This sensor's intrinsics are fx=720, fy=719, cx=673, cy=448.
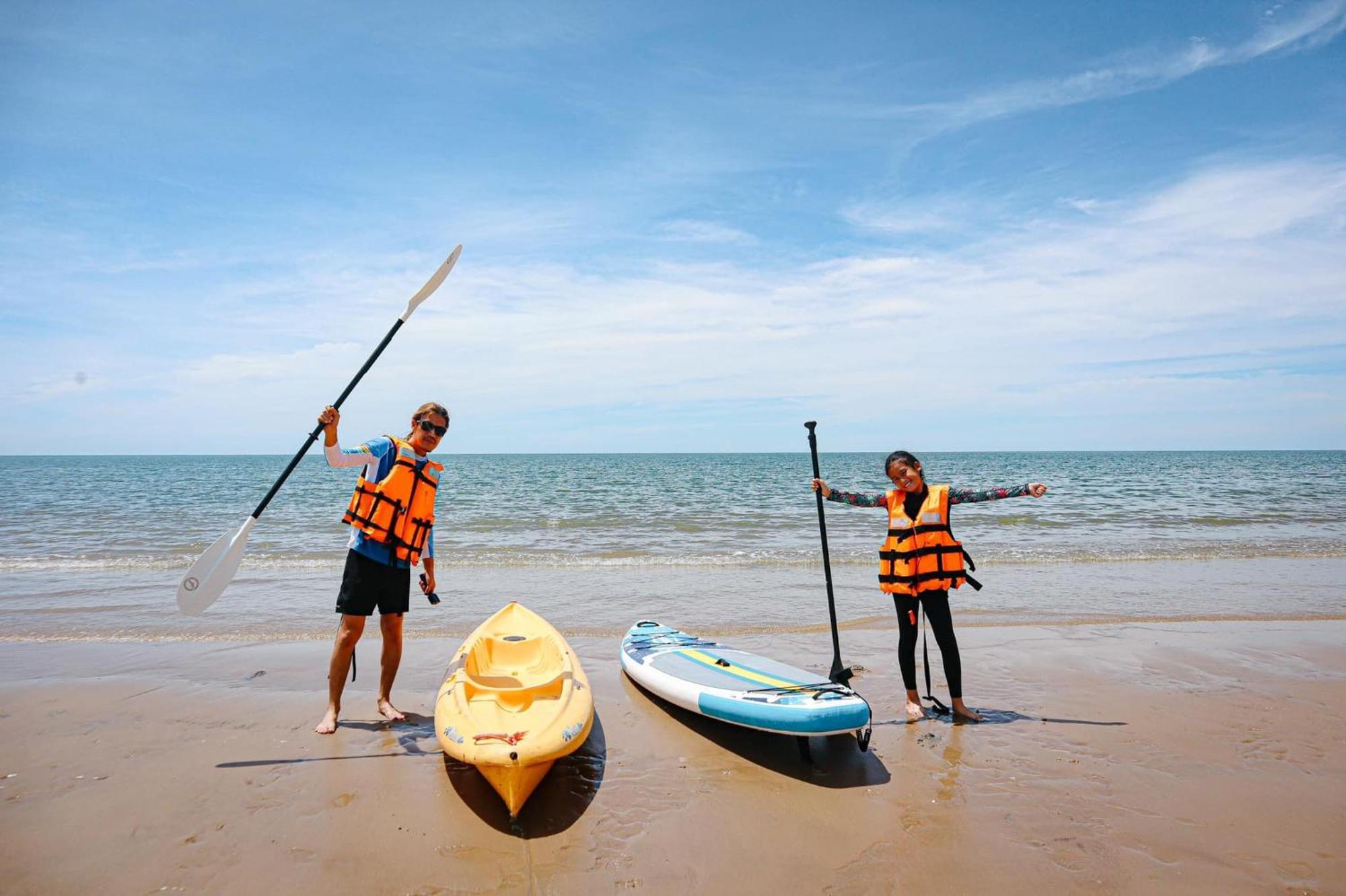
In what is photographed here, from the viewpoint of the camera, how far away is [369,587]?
4.07 meters

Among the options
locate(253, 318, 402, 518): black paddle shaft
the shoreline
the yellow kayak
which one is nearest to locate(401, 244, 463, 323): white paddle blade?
locate(253, 318, 402, 518): black paddle shaft

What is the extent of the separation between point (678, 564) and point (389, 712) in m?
6.88

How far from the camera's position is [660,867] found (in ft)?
9.35

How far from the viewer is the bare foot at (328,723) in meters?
4.19

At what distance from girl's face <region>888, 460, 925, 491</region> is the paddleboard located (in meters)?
1.29

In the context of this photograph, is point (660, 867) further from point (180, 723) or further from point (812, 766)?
point (180, 723)

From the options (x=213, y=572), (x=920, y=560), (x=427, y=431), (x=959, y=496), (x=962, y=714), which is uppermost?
(x=427, y=431)

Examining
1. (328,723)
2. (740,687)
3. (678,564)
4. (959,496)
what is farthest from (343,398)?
(678,564)

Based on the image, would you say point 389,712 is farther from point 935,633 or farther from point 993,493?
point 993,493

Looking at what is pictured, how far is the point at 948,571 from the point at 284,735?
403 centimetres

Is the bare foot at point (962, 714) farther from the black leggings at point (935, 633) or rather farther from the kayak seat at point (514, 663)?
the kayak seat at point (514, 663)

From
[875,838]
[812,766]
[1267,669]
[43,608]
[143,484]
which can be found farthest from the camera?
[143,484]

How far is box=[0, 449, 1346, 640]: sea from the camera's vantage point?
7516mm

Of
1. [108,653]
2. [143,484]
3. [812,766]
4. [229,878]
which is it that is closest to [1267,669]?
[812,766]
